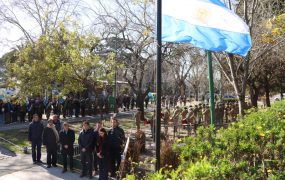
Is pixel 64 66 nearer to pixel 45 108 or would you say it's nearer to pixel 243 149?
pixel 45 108

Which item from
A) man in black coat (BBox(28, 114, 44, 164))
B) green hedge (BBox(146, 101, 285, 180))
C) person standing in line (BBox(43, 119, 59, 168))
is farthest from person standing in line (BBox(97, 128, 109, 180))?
green hedge (BBox(146, 101, 285, 180))

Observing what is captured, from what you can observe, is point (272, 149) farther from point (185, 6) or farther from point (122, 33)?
point (122, 33)

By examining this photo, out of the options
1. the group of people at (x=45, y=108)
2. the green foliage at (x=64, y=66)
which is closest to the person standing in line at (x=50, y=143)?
the green foliage at (x=64, y=66)

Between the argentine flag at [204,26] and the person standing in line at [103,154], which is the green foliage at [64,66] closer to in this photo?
the person standing in line at [103,154]

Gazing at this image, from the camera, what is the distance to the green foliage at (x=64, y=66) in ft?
56.2

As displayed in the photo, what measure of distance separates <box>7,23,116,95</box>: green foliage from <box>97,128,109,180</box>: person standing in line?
7.10 m

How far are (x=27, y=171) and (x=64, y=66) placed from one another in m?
6.41

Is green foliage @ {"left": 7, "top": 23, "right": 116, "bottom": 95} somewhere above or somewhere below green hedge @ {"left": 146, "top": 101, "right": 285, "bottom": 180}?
above

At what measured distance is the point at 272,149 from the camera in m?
6.45

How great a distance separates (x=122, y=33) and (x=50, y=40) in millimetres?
4710

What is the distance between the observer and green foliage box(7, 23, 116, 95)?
17141mm

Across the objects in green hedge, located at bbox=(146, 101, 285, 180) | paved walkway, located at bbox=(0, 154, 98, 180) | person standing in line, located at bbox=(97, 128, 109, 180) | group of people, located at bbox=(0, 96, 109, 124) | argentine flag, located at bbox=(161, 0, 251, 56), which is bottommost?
paved walkway, located at bbox=(0, 154, 98, 180)

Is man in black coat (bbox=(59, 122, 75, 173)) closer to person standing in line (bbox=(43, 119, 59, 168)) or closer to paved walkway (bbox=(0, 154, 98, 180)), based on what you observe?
paved walkway (bbox=(0, 154, 98, 180))

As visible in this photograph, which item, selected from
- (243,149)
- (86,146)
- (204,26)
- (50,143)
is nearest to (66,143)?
(50,143)
